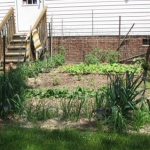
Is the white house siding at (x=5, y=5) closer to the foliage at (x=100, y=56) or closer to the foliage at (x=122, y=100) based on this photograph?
the foliage at (x=100, y=56)

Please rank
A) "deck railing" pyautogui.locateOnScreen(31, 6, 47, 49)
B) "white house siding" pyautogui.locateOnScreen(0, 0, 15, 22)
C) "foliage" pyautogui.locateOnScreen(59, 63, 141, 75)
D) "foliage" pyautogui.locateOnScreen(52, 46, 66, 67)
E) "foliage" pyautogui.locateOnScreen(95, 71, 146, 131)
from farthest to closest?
1. "white house siding" pyautogui.locateOnScreen(0, 0, 15, 22)
2. "foliage" pyautogui.locateOnScreen(52, 46, 66, 67)
3. "deck railing" pyautogui.locateOnScreen(31, 6, 47, 49)
4. "foliage" pyautogui.locateOnScreen(59, 63, 141, 75)
5. "foliage" pyautogui.locateOnScreen(95, 71, 146, 131)

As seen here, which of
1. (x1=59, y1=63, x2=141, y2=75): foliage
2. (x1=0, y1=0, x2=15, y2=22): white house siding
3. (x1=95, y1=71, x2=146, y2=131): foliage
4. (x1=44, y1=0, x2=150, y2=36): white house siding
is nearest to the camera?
(x1=95, y1=71, x2=146, y2=131): foliage

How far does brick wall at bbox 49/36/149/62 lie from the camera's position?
13.6 meters

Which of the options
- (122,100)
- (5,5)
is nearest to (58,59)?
(5,5)

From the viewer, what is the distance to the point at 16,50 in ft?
41.7

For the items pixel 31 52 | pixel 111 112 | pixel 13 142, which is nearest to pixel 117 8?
pixel 31 52

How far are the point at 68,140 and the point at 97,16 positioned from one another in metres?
9.33

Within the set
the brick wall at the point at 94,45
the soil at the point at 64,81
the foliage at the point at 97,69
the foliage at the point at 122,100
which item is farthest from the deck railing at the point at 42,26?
the foliage at the point at 122,100

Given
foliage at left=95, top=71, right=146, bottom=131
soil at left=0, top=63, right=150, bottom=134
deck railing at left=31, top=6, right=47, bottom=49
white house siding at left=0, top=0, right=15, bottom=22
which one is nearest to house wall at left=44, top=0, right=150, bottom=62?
deck railing at left=31, top=6, right=47, bottom=49

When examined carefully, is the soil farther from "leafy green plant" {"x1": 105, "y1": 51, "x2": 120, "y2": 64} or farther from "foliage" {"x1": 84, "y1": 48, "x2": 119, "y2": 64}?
"leafy green plant" {"x1": 105, "y1": 51, "x2": 120, "y2": 64}

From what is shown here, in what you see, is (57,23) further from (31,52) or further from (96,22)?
(31,52)

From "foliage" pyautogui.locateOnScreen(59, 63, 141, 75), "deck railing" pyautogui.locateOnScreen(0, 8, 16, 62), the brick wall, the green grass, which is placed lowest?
the green grass

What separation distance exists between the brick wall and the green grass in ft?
28.0

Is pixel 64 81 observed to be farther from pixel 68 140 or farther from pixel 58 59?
pixel 68 140
